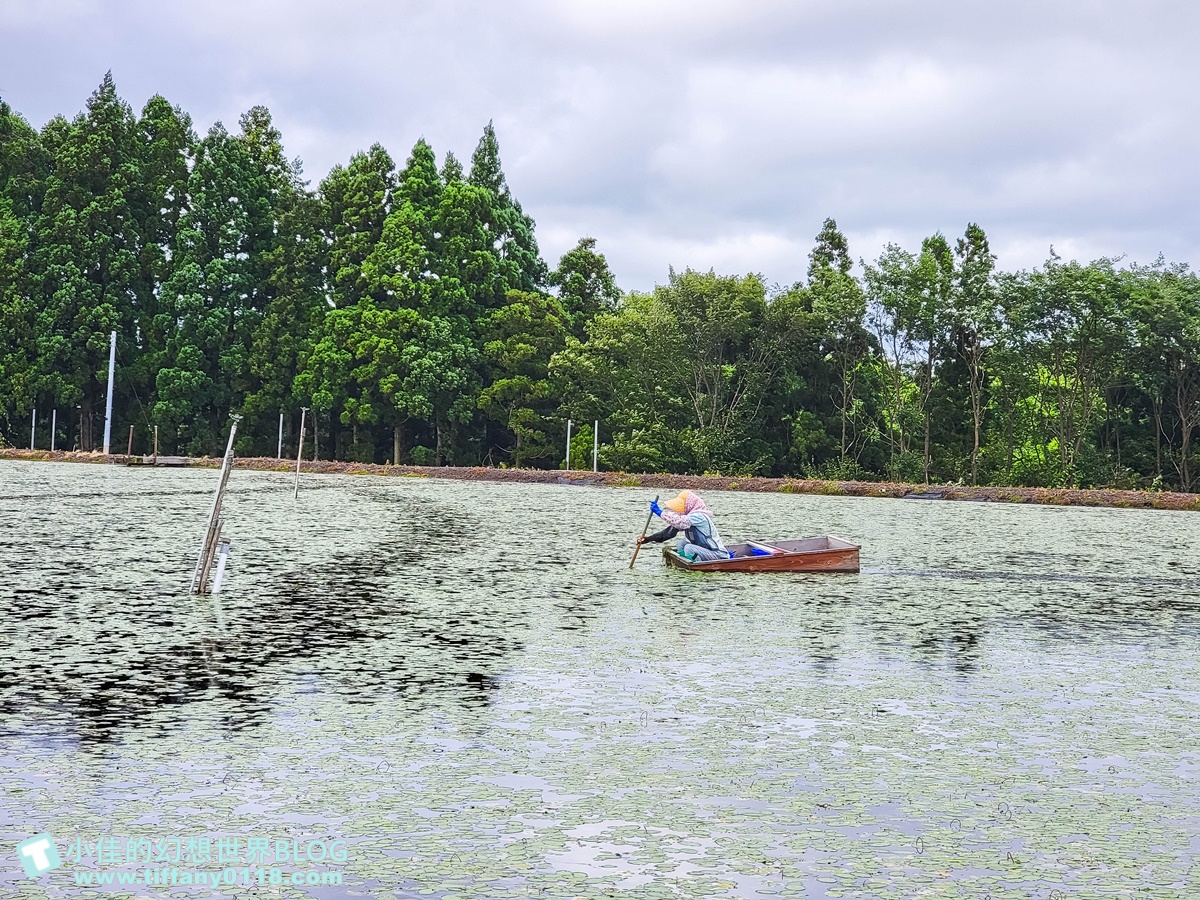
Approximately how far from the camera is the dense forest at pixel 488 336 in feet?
137

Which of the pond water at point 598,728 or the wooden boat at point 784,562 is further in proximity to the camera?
the wooden boat at point 784,562

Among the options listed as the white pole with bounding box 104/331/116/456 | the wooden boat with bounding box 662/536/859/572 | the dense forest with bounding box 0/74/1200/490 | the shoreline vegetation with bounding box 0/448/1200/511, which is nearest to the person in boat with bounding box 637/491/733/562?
the wooden boat with bounding box 662/536/859/572

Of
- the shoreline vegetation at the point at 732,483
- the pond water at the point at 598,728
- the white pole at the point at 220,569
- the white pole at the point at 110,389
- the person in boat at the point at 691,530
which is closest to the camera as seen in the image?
the pond water at the point at 598,728

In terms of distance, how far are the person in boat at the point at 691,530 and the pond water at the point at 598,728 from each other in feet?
1.82

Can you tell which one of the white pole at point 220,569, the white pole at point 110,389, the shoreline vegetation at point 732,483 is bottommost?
the white pole at point 220,569

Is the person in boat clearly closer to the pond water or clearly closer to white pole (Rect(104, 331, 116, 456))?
the pond water

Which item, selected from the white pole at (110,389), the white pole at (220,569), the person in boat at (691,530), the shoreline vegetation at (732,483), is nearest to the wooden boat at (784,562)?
the person in boat at (691,530)

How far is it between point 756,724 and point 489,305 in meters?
46.4

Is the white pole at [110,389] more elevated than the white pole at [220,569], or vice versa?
the white pole at [110,389]

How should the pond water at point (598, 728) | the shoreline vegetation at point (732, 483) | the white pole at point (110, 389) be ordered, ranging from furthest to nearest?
the white pole at point (110, 389)
the shoreline vegetation at point (732, 483)
the pond water at point (598, 728)

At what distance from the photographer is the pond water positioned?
16.6ft

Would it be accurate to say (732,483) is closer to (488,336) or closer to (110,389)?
(488,336)

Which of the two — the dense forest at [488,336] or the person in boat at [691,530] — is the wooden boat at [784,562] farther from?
the dense forest at [488,336]

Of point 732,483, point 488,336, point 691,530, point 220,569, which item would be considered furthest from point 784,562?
point 488,336
